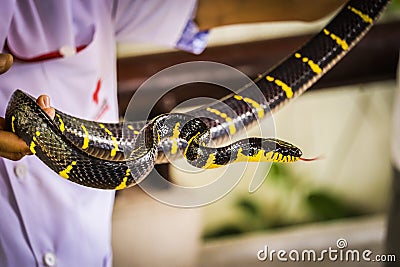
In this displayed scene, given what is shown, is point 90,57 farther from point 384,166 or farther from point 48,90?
point 384,166

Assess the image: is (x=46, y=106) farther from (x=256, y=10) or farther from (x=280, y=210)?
(x=280, y=210)

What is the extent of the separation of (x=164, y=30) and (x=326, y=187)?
2.28 ft

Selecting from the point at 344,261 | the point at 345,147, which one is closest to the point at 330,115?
the point at 345,147

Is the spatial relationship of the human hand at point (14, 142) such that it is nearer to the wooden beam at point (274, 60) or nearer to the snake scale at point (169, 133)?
the snake scale at point (169, 133)

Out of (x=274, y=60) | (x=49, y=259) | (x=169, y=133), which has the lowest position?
(x=49, y=259)

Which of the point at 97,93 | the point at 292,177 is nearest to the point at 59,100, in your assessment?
the point at 97,93

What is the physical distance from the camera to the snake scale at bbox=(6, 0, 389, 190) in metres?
0.51

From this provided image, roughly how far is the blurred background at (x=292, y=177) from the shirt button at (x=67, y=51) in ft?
0.45

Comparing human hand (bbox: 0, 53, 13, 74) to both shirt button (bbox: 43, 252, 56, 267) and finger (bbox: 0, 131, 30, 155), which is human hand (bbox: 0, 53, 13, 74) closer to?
finger (bbox: 0, 131, 30, 155)

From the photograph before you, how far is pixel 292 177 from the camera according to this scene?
4.37 feet

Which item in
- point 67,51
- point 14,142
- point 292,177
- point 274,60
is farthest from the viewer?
point 292,177

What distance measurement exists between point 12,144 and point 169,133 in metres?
0.11

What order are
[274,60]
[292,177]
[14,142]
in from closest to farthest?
[14,142]
[274,60]
[292,177]

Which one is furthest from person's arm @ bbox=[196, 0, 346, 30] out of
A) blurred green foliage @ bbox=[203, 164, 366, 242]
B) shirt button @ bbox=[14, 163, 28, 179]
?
blurred green foliage @ bbox=[203, 164, 366, 242]
